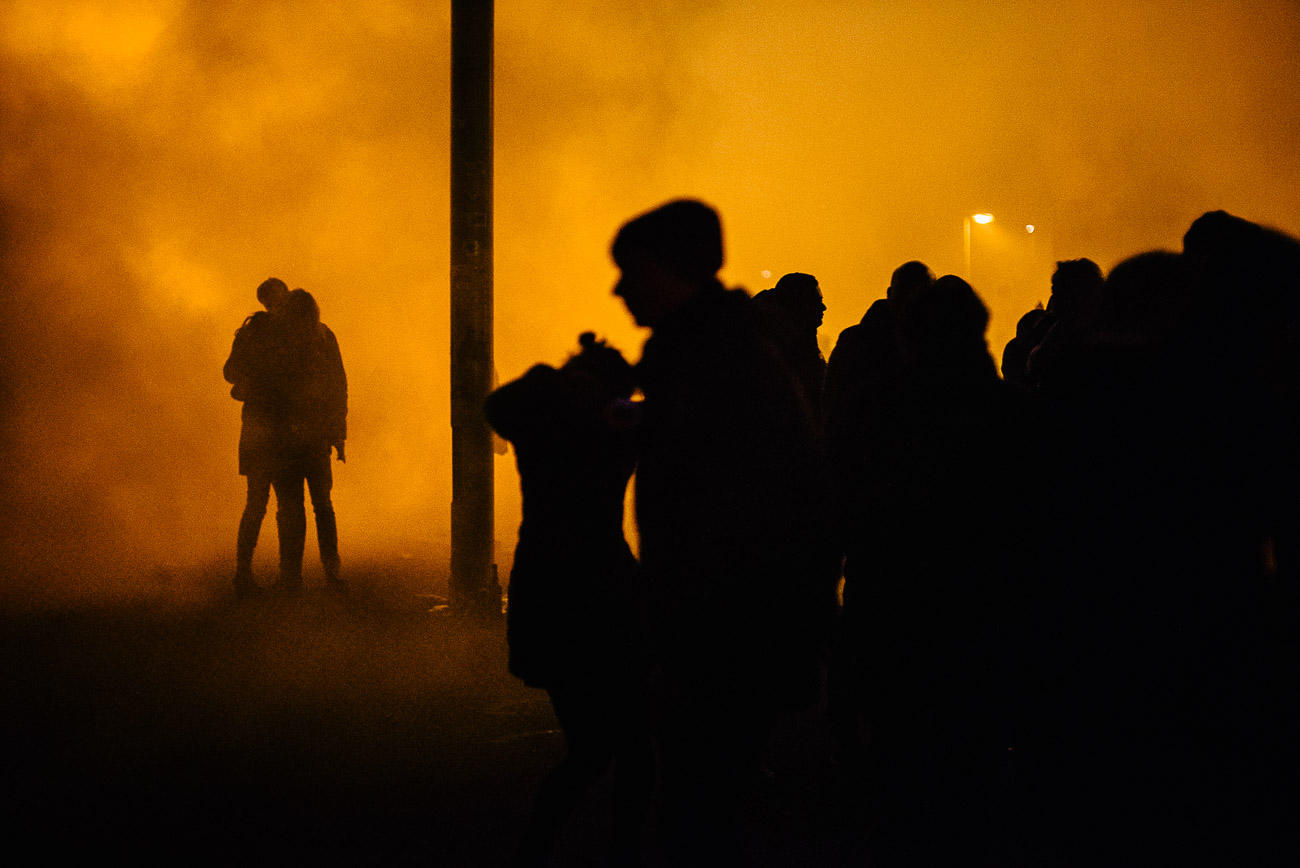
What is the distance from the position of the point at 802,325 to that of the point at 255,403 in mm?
3445

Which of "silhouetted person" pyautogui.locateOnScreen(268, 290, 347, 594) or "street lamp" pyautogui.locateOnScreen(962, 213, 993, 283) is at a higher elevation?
"street lamp" pyautogui.locateOnScreen(962, 213, 993, 283)

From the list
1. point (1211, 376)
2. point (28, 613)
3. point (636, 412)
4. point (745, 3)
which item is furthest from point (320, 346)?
point (745, 3)

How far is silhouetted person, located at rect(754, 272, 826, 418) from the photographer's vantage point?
15.2 ft

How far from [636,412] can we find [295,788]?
2.19 m

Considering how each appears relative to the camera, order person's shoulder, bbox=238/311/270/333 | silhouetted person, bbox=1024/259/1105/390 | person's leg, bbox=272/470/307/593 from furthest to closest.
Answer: person's leg, bbox=272/470/307/593
person's shoulder, bbox=238/311/270/333
silhouetted person, bbox=1024/259/1105/390

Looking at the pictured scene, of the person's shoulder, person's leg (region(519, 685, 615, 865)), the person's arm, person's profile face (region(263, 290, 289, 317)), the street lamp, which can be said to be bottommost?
person's leg (region(519, 685, 615, 865))

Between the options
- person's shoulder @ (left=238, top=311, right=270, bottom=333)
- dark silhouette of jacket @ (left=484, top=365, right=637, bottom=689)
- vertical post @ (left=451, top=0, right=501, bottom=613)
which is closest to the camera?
dark silhouette of jacket @ (left=484, top=365, right=637, bottom=689)

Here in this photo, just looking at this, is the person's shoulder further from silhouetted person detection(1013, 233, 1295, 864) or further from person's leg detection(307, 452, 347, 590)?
silhouetted person detection(1013, 233, 1295, 864)

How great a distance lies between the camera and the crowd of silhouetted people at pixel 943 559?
6.34ft

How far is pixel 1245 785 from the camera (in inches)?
85.3

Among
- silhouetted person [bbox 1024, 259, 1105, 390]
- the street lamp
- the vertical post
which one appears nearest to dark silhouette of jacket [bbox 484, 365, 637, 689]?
silhouetted person [bbox 1024, 259, 1105, 390]

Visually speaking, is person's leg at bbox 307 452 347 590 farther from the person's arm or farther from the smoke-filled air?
the smoke-filled air

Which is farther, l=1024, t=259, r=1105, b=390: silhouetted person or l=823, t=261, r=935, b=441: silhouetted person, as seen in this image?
l=1024, t=259, r=1105, b=390: silhouetted person

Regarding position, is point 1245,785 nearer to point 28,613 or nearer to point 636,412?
point 636,412
